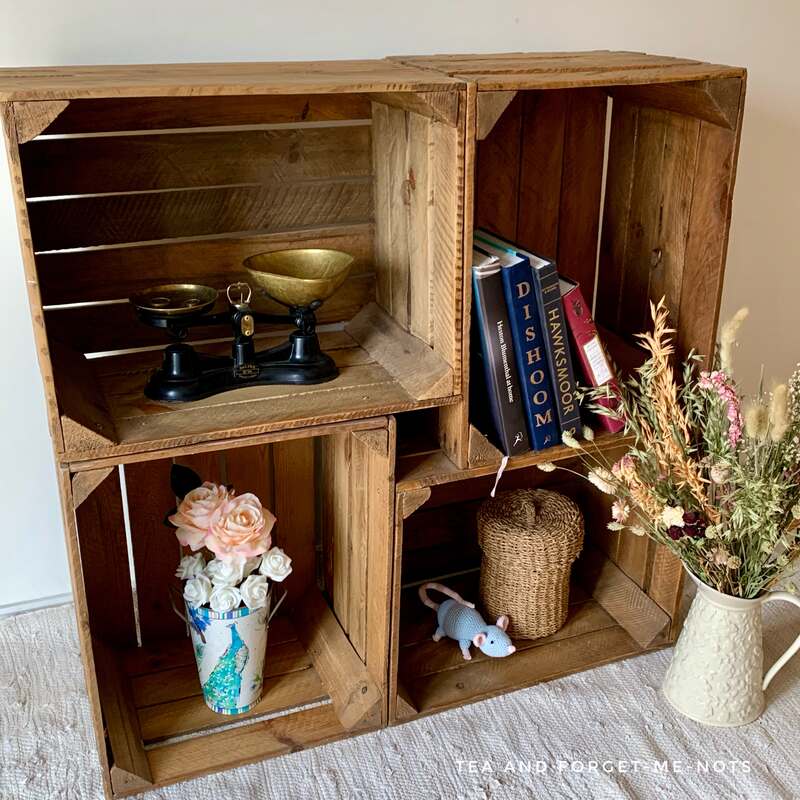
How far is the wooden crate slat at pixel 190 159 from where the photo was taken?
163cm

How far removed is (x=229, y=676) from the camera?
1.79 metres

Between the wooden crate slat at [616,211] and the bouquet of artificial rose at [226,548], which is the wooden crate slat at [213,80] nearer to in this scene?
the wooden crate slat at [616,211]

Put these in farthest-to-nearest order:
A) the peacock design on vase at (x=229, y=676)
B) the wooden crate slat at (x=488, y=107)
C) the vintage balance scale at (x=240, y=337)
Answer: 1. the peacock design on vase at (x=229, y=676)
2. the vintage balance scale at (x=240, y=337)
3. the wooden crate slat at (x=488, y=107)

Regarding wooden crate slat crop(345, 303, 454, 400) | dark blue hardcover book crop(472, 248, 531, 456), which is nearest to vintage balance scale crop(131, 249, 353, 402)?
wooden crate slat crop(345, 303, 454, 400)

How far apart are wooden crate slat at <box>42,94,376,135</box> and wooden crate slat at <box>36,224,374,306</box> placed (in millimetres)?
194

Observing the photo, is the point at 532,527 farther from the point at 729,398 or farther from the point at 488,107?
the point at 488,107

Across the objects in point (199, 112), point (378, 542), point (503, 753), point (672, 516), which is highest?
point (199, 112)

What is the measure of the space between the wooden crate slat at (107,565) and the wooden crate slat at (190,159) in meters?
0.55

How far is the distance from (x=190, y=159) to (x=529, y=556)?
96 cm

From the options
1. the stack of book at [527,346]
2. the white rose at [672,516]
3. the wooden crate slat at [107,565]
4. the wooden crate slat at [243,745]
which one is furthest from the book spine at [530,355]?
the wooden crate slat at [107,565]

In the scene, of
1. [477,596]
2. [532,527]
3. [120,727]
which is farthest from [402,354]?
[120,727]

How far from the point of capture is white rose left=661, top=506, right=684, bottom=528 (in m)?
1.57

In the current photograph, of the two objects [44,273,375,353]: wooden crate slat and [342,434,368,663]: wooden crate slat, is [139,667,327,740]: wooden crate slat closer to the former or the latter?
[342,434,368,663]: wooden crate slat

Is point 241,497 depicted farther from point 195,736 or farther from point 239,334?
point 195,736
